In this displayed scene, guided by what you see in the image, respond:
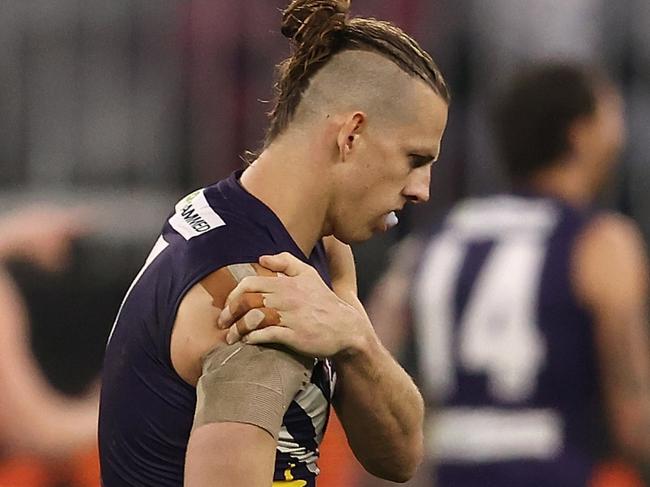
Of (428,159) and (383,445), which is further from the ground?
(428,159)

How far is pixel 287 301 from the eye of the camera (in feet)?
9.06

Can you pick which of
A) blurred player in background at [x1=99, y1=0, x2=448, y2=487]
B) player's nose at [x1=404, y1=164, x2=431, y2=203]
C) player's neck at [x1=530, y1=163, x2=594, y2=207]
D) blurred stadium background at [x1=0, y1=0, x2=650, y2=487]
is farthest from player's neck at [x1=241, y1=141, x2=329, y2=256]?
blurred stadium background at [x1=0, y1=0, x2=650, y2=487]

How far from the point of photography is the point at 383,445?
3211 mm

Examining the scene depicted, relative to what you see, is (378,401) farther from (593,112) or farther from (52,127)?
(52,127)

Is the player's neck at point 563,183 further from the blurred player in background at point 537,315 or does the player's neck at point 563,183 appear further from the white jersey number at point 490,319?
the white jersey number at point 490,319

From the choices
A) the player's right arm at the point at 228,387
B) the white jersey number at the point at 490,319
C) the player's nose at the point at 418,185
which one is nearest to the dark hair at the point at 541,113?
the white jersey number at the point at 490,319

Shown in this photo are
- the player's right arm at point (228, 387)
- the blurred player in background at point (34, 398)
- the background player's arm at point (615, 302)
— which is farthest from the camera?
the blurred player in background at point (34, 398)

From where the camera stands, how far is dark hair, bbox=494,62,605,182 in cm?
463

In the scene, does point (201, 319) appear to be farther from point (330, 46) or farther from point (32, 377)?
point (32, 377)

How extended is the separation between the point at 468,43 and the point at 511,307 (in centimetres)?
213

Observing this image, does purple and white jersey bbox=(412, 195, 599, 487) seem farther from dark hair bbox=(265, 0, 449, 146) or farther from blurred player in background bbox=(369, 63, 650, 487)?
dark hair bbox=(265, 0, 449, 146)

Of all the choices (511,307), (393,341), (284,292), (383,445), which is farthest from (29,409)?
(284,292)

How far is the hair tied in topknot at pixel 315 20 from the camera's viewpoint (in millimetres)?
3074

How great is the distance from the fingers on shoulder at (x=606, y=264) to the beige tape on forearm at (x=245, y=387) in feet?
5.76
